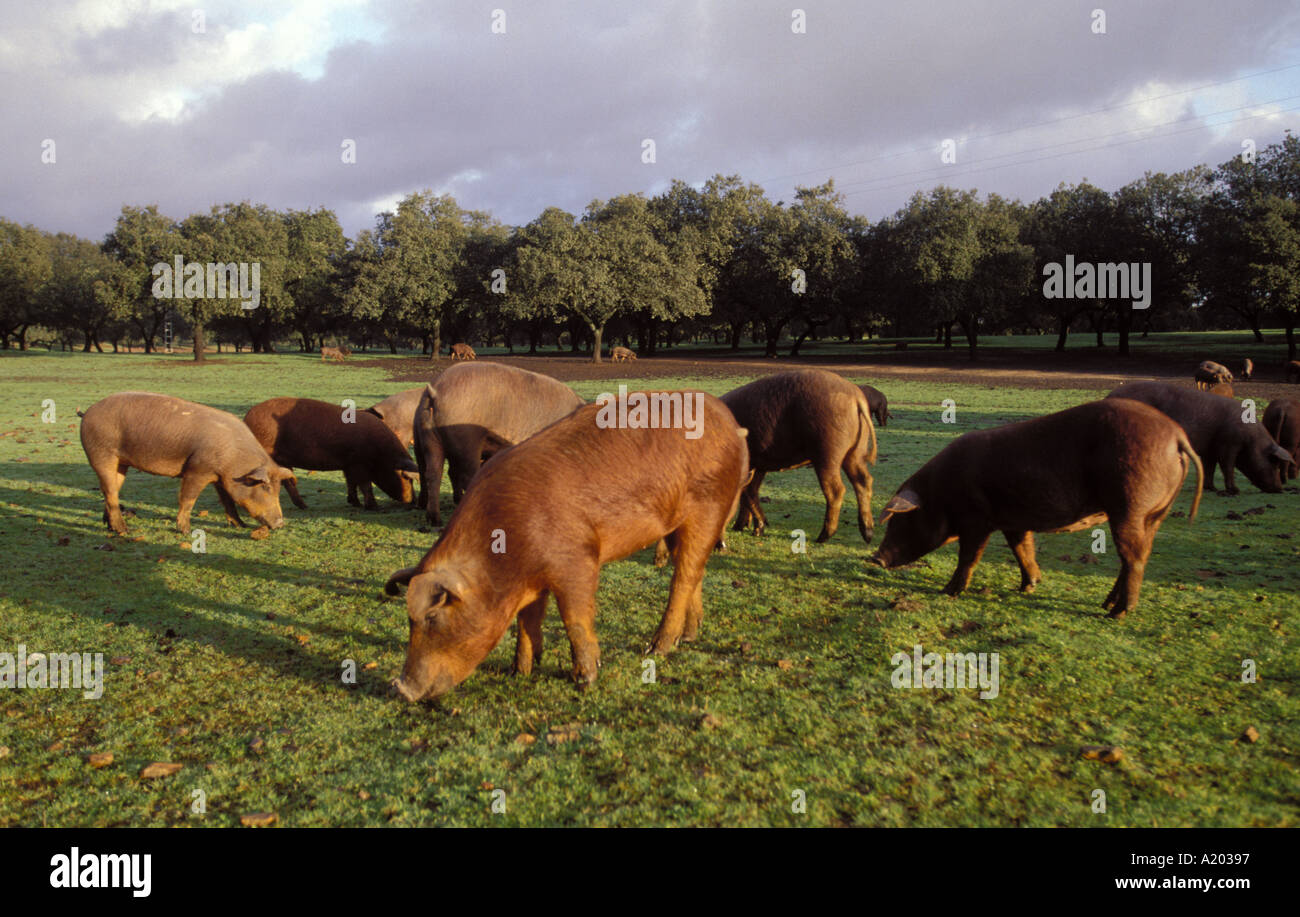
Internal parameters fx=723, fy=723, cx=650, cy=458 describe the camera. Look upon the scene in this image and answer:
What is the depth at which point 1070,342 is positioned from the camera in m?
66.8

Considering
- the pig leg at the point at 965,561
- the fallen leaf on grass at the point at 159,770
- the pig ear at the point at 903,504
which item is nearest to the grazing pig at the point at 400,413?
the pig ear at the point at 903,504

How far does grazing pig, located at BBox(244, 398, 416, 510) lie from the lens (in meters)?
10.9

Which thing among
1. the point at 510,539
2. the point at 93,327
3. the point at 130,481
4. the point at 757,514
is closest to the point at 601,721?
the point at 510,539

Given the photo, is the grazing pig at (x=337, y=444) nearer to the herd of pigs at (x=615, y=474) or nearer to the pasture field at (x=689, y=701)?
the herd of pigs at (x=615, y=474)

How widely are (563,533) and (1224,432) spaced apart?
37.8 ft

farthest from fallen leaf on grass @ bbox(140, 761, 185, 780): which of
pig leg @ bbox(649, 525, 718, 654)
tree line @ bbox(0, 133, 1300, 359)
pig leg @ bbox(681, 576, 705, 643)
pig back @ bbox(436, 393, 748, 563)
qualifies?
tree line @ bbox(0, 133, 1300, 359)

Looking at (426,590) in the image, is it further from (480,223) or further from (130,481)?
(480,223)

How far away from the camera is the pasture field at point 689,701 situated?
380cm

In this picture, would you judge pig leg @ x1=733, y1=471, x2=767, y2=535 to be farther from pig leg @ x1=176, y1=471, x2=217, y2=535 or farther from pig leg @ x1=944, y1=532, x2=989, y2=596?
pig leg @ x1=176, y1=471, x2=217, y2=535

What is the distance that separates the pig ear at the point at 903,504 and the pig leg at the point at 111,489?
913 centimetres

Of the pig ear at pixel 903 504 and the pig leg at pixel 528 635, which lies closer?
the pig leg at pixel 528 635

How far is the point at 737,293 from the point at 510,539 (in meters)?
61.9

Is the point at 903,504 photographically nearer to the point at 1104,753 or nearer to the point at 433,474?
the point at 1104,753

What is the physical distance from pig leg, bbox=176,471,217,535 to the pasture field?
0.51 metres
